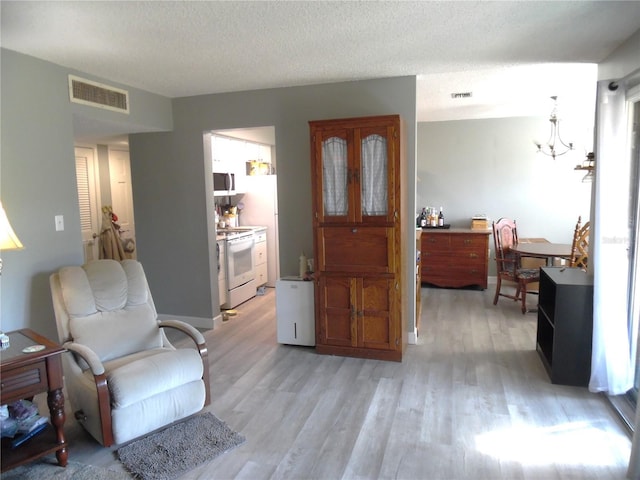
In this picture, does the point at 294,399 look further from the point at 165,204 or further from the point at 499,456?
the point at 165,204

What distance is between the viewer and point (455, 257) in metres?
6.11

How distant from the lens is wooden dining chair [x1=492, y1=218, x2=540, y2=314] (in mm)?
5004

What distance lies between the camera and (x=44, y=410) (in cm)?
299

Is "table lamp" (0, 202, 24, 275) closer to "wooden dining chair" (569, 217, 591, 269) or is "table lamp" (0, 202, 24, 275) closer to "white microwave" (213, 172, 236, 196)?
"white microwave" (213, 172, 236, 196)

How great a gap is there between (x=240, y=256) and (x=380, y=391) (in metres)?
2.89

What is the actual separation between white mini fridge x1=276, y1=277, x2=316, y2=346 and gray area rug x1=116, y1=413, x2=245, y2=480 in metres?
1.35

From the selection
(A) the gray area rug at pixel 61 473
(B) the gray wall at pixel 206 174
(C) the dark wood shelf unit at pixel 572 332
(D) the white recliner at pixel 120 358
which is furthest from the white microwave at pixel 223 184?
(C) the dark wood shelf unit at pixel 572 332

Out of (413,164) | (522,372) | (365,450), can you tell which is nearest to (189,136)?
(413,164)

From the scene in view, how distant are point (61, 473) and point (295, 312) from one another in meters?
2.16

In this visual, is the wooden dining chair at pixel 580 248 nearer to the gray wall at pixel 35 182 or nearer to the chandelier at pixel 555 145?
the chandelier at pixel 555 145

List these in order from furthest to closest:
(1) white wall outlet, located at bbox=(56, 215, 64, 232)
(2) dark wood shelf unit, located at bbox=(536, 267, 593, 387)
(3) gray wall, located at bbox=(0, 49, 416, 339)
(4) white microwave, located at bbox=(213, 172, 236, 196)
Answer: (4) white microwave, located at bbox=(213, 172, 236, 196) < (1) white wall outlet, located at bbox=(56, 215, 64, 232) < (2) dark wood shelf unit, located at bbox=(536, 267, 593, 387) < (3) gray wall, located at bbox=(0, 49, 416, 339)

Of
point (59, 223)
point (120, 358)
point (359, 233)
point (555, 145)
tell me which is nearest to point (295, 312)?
point (359, 233)

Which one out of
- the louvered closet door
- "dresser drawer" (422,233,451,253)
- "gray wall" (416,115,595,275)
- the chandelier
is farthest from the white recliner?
the chandelier

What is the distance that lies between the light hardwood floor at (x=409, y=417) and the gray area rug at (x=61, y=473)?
7 cm
